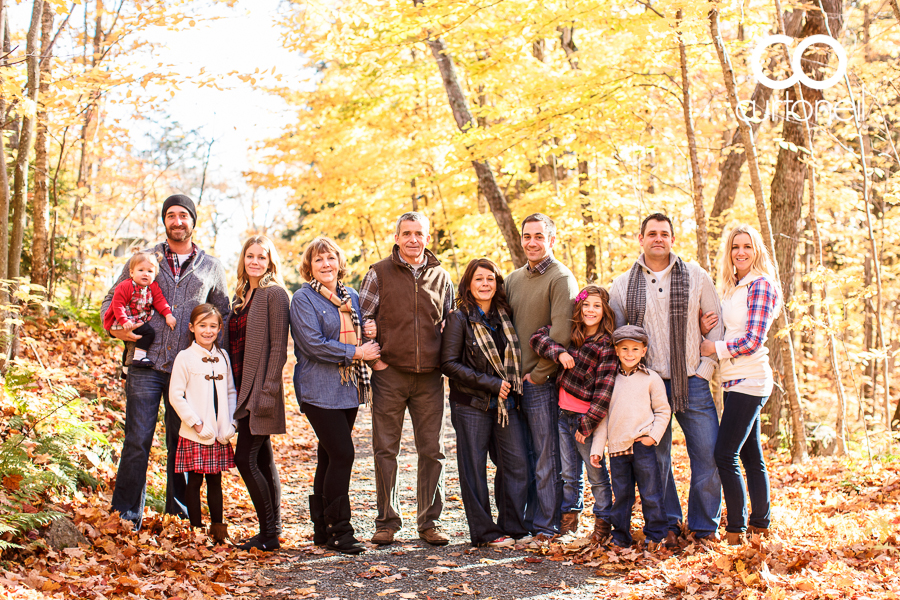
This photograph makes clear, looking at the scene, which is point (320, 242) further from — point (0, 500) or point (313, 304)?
point (0, 500)

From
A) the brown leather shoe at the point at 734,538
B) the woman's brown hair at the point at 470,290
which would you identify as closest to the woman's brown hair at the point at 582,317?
the woman's brown hair at the point at 470,290

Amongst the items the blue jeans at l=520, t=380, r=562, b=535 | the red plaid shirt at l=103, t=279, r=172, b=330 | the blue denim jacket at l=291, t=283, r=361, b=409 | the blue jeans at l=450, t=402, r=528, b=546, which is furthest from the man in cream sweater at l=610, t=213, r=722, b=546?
the red plaid shirt at l=103, t=279, r=172, b=330

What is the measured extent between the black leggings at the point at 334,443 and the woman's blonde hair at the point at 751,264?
2.73 meters

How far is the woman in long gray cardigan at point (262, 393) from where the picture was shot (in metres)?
4.64

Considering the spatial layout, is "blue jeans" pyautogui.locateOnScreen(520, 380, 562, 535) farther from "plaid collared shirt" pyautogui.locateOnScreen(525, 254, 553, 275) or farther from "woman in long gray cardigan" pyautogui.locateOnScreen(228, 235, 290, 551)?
"woman in long gray cardigan" pyautogui.locateOnScreen(228, 235, 290, 551)

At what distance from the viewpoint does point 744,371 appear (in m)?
4.39

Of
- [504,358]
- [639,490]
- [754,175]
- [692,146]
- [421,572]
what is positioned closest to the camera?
[421,572]

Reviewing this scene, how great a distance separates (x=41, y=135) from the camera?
7785 mm

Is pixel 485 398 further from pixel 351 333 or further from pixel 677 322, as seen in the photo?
pixel 677 322

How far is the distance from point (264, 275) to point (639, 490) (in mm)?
2965

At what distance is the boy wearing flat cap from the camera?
4539mm

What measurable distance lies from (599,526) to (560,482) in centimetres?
40

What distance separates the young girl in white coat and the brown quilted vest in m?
1.11

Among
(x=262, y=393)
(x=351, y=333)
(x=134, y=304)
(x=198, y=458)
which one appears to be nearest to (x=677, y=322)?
(x=351, y=333)
